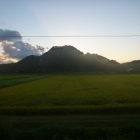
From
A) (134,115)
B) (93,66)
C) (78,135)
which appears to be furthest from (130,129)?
(93,66)

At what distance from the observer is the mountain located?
11162cm

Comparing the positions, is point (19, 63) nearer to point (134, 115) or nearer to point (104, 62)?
point (104, 62)

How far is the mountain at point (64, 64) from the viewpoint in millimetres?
111625

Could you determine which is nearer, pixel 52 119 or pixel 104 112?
pixel 52 119

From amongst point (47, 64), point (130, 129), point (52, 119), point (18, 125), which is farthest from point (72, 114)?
point (47, 64)

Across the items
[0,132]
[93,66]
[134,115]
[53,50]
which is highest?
[53,50]

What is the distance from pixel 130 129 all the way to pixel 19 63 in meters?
116

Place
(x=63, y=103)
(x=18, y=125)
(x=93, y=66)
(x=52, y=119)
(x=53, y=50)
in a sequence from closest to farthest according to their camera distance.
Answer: (x=18, y=125)
(x=52, y=119)
(x=63, y=103)
(x=93, y=66)
(x=53, y=50)

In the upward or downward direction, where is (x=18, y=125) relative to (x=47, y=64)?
downward

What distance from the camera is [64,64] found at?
121375 mm

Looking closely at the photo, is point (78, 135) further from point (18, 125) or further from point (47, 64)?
point (47, 64)

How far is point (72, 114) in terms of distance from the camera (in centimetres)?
1077

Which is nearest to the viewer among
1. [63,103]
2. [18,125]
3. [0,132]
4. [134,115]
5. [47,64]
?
[0,132]

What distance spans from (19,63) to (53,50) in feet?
166
